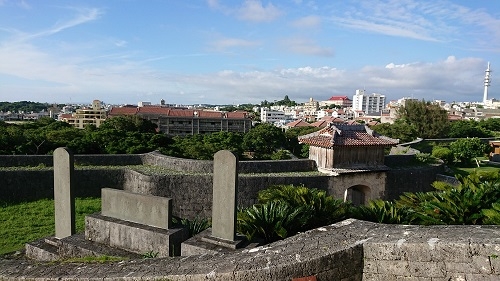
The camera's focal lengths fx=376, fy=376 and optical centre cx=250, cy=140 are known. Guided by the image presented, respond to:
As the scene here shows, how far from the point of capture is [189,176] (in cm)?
1338

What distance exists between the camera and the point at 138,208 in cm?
673

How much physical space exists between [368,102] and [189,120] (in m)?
134

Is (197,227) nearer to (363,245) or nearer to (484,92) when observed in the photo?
(363,245)

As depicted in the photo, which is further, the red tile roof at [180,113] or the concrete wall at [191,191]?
the red tile roof at [180,113]

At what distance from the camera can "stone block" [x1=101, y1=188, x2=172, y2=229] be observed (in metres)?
6.43

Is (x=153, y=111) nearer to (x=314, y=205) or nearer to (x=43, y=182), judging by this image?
(x=43, y=182)

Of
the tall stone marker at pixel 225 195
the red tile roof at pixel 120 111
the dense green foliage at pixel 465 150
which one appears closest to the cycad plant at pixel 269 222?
the tall stone marker at pixel 225 195

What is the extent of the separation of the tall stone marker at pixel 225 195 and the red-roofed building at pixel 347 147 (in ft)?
30.8

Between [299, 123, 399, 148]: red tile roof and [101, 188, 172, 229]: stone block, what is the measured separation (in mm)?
9751

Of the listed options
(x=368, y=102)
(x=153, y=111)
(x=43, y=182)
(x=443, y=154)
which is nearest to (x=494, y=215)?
(x=43, y=182)

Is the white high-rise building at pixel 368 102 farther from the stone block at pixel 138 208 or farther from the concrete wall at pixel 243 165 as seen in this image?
the stone block at pixel 138 208

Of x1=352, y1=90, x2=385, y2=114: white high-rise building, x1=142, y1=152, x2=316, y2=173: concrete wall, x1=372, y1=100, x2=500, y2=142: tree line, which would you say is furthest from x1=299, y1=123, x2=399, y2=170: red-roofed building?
x1=352, y1=90, x2=385, y2=114: white high-rise building

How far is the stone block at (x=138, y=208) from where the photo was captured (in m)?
6.43

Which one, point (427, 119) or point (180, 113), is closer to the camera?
point (427, 119)
